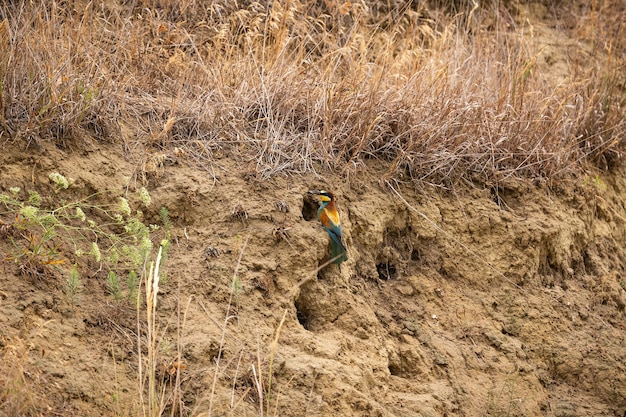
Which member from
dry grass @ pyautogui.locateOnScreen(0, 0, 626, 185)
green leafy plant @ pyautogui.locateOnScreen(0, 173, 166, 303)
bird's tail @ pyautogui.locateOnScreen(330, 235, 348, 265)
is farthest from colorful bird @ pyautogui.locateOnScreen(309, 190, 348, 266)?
green leafy plant @ pyautogui.locateOnScreen(0, 173, 166, 303)

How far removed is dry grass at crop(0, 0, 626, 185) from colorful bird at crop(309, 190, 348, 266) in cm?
37

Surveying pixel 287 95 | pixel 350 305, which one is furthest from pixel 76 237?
pixel 287 95

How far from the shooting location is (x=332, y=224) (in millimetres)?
4148

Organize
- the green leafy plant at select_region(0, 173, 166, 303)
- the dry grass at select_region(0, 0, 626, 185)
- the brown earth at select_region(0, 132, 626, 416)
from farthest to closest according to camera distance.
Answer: the dry grass at select_region(0, 0, 626, 185) < the green leafy plant at select_region(0, 173, 166, 303) < the brown earth at select_region(0, 132, 626, 416)

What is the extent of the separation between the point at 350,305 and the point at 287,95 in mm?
1390

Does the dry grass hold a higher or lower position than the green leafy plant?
higher

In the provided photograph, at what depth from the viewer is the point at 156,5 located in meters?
5.71

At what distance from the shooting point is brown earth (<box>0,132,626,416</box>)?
3.41m

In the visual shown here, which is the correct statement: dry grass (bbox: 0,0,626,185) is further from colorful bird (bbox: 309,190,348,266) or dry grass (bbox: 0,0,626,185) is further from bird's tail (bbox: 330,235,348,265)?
bird's tail (bbox: 330,235,348,265)

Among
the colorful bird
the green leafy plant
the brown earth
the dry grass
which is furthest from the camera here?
the dry grass

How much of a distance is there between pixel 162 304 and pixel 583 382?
2.59 m

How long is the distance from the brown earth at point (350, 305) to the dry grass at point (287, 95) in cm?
16

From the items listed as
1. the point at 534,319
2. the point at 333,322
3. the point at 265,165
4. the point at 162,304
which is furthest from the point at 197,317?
the point at 534,319

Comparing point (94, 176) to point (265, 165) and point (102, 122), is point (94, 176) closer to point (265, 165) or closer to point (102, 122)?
point (102, 122)
